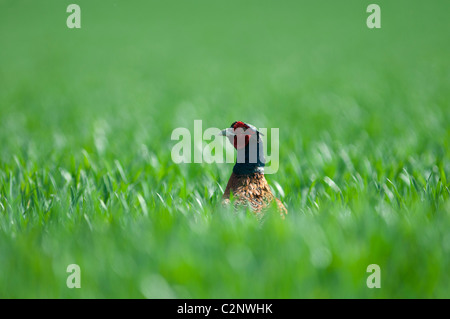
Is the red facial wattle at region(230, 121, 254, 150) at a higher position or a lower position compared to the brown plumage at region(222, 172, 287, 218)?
higher

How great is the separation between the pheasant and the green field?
3.9 inches

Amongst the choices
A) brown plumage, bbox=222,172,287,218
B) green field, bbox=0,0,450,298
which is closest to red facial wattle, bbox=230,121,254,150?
brown plumage, bbox=222,172,287,218

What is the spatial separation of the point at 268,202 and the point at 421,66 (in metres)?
9.95

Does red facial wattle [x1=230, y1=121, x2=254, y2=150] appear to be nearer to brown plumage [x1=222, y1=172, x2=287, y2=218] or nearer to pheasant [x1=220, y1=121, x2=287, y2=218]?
pheasant [x1=220, y1=121, x2=287, y2=218]

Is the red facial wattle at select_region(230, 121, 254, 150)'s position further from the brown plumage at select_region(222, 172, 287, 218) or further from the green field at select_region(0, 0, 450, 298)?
the green field at select_region(0, 0, 450, 298)

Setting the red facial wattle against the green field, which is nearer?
the green field

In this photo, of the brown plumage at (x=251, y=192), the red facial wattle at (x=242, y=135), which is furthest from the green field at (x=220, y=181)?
the red facial wattle at (x=242, y=135)

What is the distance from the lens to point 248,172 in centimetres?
221

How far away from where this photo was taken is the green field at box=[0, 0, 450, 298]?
1689mm

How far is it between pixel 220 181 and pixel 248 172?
3.41ft

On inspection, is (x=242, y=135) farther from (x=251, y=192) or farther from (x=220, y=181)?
(x=220, y=181)

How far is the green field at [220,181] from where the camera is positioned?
1689mm
